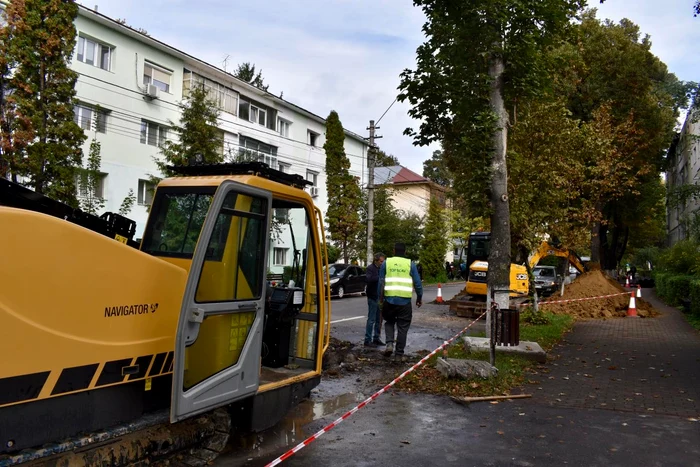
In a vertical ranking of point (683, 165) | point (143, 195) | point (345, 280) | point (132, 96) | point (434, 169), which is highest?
point (434, 169)

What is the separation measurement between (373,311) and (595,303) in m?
10.8

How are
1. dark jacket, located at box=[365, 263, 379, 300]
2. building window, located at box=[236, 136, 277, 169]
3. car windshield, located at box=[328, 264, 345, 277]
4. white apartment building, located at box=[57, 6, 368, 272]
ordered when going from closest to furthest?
dark jacket, located at box=[365, 263, 379, 300] → white apartment building, located at box=[57, 6, 368, 272] → car windshield, located at box=[328, 264, 345, 277] → building window, located at box=[236, 136, 277, 169]

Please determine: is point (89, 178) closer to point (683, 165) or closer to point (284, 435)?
point (284, 435)

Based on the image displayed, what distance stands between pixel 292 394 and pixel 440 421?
1797 millimetres

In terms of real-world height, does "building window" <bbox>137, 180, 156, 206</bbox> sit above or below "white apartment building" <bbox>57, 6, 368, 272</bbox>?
below

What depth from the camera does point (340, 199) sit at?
31531 mm

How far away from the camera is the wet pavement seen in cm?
493

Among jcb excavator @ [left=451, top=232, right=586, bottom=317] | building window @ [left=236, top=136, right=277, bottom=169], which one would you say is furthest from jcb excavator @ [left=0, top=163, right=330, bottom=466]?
building window @ [left=236, top=136, right=277, bottom=169]

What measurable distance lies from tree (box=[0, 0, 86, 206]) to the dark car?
37.3 ft

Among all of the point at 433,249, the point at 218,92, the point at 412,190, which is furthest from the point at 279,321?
the point at 412,190

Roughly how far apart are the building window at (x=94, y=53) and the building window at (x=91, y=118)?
5.99 ft

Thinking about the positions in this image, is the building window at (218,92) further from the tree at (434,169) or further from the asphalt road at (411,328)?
the tree at (434,169)

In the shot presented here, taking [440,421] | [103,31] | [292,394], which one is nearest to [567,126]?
[440,421]

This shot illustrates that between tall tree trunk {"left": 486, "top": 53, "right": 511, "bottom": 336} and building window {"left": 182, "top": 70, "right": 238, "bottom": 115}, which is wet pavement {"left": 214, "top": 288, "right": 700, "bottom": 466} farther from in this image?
building window {"left": 182, "top": 70, "right": 238, "bottom": 115}
